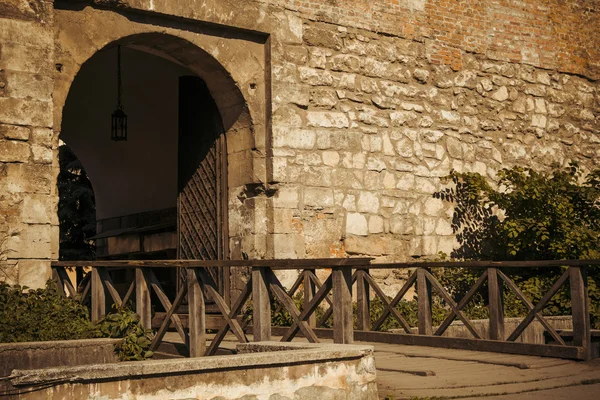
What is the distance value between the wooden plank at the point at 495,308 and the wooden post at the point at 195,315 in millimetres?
2473

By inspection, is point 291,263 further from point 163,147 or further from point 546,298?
point 163,147

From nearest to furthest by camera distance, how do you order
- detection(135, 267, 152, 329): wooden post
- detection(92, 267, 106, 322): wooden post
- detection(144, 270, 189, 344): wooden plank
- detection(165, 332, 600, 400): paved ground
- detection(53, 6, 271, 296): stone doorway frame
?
detection(165, 332, 600, 400): paved ground < detection(144, 270, 189, 344): wooden plank < detection(135, 267, 152, 329): wooden post < detection(92, 267, 106, 322): wooden post < detection(53, 6, 271, 296): stone doorway frame

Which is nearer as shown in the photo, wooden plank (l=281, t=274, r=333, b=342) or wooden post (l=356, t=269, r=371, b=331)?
wooden plank (l=281, t=274, r=333, b=342)

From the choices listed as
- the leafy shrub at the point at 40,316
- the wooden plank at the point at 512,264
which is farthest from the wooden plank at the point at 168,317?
the wooden plank at the point at 512,264

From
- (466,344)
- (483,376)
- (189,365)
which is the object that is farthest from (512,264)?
(189,365)

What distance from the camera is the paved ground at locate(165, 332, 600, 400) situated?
560 cm

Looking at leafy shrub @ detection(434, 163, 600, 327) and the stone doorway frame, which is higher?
the stone doorway frame

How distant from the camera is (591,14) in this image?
13031 mm

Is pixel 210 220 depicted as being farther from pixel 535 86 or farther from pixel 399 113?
pixel 535 86

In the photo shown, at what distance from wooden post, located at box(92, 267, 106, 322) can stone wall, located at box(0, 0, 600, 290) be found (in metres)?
0.51

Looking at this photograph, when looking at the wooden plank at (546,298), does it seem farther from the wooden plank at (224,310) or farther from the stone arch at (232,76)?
the stone arch at (232,76)

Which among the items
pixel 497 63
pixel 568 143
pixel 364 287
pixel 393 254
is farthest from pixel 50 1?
pixel 568 143

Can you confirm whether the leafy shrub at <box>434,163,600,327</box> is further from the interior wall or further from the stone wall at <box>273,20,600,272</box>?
the interior wall

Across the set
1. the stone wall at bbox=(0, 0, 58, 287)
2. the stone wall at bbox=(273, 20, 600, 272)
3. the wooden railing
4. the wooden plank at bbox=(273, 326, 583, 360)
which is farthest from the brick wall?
the wooden plank at bbox=(273, 326, 583, 360)
